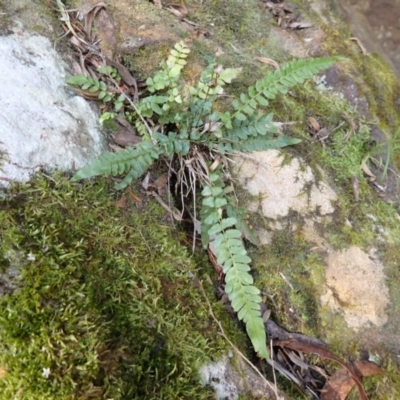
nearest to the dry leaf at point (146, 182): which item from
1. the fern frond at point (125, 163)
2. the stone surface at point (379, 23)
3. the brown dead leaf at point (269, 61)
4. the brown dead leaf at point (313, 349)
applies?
the fern frond at point (125, 163)

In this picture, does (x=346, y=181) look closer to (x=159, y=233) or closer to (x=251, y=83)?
(x=251, y=83)

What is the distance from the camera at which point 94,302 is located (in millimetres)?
1919

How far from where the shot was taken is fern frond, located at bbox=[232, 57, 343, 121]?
Answer: 2520mm

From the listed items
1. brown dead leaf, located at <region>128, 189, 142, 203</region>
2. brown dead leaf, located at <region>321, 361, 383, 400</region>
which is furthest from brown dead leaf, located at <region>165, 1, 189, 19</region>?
brown dead leaf, located at <region>321, 361, 383, 400</region>

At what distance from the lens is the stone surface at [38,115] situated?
217 cm

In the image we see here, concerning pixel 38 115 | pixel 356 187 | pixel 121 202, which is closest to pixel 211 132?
pixel 121 202

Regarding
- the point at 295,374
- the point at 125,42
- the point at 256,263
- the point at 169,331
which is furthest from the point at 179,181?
the point at 295,374

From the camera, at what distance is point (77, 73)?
2773 millimetres

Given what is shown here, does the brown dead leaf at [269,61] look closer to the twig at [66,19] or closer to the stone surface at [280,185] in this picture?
the stone surface at [280,185]

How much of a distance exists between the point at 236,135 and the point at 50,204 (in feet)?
3.98

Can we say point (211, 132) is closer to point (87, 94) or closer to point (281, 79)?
point (281, 79)

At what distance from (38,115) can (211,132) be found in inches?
41.2

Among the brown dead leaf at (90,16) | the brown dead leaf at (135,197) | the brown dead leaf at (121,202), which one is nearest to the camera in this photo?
the brown dead leaf at (121,202)

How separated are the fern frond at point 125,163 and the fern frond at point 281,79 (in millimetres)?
611
